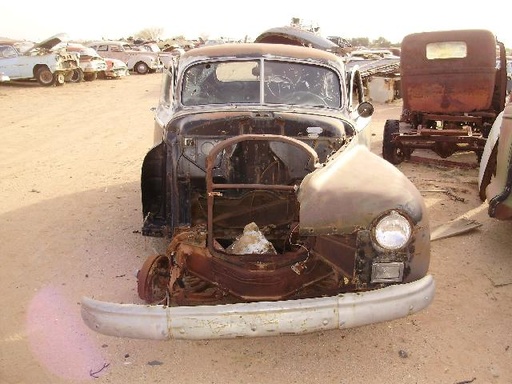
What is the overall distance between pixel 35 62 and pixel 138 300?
17.2 meters

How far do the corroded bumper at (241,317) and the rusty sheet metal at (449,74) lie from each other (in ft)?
19.1

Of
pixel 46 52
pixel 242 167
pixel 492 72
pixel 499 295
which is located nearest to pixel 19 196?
pixel 242 167

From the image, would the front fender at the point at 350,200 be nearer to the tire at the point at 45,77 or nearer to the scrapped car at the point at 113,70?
the tire at the point at 45,77

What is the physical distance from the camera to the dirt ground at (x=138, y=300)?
11.4 feet

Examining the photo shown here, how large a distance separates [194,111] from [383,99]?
39.5 ft

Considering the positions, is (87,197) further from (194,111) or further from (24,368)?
(24,368)

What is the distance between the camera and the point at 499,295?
173 inches

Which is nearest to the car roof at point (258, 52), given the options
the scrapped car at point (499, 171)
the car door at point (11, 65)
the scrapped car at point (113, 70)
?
the scrapped car at point (499, 171)

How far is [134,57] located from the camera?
27.2 meters

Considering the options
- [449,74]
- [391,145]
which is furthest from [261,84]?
[449,74]

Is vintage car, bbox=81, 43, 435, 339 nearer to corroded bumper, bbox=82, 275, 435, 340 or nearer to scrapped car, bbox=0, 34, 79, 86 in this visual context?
corroded bumper, bbox=82, 275, 435, 340

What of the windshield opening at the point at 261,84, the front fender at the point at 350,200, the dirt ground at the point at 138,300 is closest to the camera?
the front fender at the point at 350,200

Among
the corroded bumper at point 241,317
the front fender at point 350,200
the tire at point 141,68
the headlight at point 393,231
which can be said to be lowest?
the tire at point 141,68

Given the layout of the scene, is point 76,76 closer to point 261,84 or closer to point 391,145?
point 391,145
